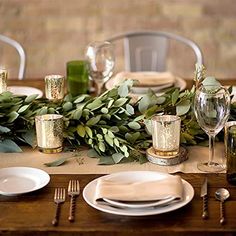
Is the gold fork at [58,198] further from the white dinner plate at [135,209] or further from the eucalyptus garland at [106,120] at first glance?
the eucalyptus garland at [106,120]

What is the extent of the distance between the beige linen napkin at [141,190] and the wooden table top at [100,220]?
0.04 m

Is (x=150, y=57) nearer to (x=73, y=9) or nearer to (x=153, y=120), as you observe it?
(x=73, y=9)

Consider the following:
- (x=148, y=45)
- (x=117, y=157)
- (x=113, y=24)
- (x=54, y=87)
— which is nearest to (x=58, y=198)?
(x=117, y=157)

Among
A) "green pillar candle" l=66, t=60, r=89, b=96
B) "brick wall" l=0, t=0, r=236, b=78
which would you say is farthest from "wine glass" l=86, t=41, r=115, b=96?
"brick wall" l=0, t=0, r=236, b=78

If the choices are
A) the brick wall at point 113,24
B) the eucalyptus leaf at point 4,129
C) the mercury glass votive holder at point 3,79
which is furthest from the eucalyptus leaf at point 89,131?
the brick wall at point 113,24

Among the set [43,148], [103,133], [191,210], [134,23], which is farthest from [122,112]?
[134,23]

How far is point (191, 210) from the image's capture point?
4.12 ft

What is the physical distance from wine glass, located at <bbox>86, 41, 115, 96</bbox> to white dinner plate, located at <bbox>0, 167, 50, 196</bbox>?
2.27 ft

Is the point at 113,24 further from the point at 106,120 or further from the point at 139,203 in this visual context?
the point at 139,203

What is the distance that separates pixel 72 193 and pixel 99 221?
0.15m

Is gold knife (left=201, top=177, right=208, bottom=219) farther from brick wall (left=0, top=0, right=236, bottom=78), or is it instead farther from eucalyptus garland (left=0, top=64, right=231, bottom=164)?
brick wall (left=0, top=0, right=236, bottom=78)

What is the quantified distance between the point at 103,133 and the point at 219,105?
317 mm

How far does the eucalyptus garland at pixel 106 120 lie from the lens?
5.22ft

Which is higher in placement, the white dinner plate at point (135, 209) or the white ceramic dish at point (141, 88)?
the white ceramic dish at point (141, 88)
